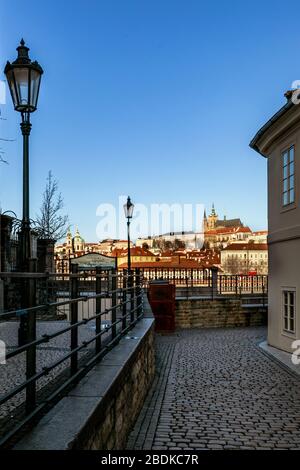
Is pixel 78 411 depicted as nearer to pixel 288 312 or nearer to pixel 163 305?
pixel 288 312

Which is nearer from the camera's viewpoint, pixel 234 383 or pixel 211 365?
pixel 234 383

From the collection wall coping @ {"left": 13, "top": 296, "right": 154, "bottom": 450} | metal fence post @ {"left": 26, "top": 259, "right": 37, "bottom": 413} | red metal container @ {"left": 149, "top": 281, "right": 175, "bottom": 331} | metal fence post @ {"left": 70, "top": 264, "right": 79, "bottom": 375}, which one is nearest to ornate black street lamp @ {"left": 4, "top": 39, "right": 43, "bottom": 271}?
wall coping @ {"left": 13, "top": 296, "right": 154, "bottom": 450}

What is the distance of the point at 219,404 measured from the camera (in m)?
7.73

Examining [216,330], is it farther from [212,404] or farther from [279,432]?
[279,432]

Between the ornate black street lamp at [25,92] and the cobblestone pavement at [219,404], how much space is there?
3091 mm

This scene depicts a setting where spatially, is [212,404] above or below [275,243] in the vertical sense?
below

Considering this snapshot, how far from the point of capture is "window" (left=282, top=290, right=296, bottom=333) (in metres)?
13.1

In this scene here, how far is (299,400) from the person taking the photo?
8.10 metres

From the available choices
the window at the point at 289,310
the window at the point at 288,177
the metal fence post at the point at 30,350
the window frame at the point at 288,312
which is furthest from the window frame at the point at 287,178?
the metal fence post at the point at 30,350

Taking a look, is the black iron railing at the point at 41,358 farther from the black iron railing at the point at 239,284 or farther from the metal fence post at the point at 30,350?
the black iron railing at the point at 239,284

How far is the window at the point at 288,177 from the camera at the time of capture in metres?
13.0
